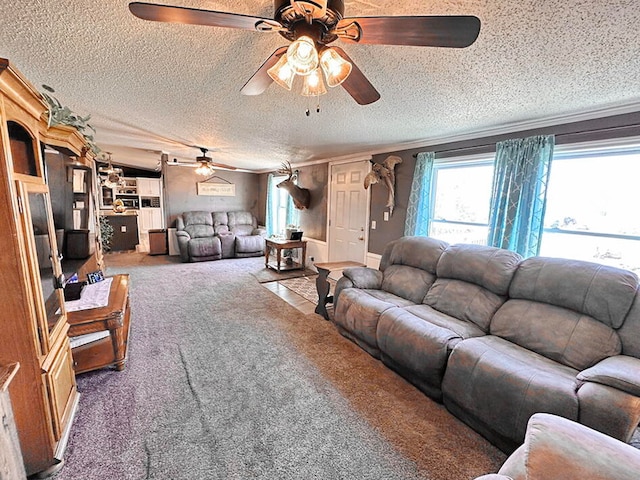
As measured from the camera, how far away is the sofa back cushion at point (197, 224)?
6.55 metres

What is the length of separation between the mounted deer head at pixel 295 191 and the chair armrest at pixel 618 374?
4810 millimetres

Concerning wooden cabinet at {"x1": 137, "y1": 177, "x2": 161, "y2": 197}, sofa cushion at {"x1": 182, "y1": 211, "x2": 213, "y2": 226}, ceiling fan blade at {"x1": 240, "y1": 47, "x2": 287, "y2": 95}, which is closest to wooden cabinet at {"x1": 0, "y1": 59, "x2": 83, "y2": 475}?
ceiling fan blade at {"x1": 240, "y1": 47, "x2": 287, "y2": 95}

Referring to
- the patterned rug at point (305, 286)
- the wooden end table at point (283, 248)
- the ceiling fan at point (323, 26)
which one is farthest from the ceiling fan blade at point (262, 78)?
the wooden end table at point (283, 248)

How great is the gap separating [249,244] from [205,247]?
103 cm

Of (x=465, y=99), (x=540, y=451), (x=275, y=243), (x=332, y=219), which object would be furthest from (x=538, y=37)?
(x=275, y=243)

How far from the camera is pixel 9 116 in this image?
120 cm

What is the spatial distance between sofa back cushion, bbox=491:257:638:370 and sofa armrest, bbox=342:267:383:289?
1.18 metres

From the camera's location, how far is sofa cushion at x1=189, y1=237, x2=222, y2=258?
6004mm

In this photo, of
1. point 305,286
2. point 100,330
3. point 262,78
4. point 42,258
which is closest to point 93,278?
point 100,330

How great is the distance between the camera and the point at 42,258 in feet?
4.83

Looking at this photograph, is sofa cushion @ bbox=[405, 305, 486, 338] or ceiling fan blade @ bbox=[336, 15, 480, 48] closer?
ceiling fan blade @ bbox=[336, 15, 480, 48]

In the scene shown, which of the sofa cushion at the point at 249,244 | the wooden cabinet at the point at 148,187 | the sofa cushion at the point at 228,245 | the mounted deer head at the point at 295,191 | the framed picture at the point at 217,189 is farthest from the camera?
the wooden cabinet at the point at 148,187

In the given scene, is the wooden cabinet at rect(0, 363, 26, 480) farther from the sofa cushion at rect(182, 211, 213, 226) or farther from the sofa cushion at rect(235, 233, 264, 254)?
the sofa cushion at rect(182, 211, 213, 226)

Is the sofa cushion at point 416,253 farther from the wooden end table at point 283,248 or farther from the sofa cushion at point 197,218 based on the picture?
the sofa cushion at point 197,218
